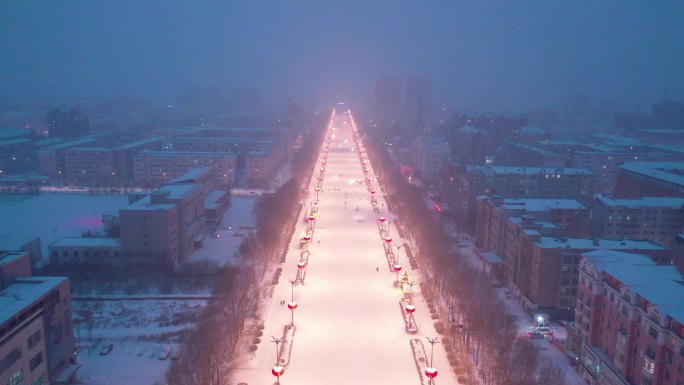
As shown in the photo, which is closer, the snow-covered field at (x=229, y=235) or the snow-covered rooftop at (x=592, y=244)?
the snow-covered rooftop at (x=592, y=244)

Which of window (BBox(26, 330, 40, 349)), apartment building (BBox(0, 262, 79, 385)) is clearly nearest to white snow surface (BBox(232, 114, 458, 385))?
apartment building (BBox(0, 262, 79, 385))

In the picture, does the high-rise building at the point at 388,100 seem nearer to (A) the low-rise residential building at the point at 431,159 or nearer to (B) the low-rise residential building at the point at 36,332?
(A) the low-rise residential building at the point at 431,159

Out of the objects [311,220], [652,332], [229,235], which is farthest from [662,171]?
[652,332]

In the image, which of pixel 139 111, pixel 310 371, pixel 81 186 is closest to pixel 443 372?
pixel 310 371

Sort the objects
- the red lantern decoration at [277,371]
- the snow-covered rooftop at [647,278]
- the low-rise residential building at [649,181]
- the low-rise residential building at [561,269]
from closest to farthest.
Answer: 1. the snow-covered rooftop at [647,278]
2. the red lantern decoration at [277,371]
3. the low-rise residential building at [561,269]
4. the low-rise residential building at [649,181]

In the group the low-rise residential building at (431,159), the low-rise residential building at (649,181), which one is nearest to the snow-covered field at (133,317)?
the low-rise residential building at (649,181)

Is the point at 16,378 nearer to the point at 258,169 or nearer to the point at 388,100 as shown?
the point at 258,169
